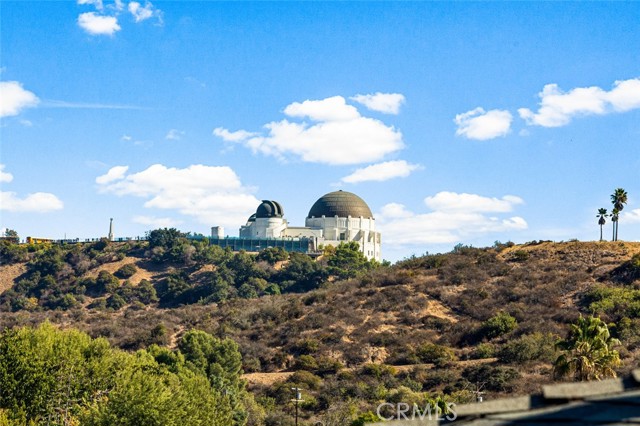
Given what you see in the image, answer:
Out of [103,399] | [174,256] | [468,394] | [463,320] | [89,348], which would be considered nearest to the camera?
A: [103,399]

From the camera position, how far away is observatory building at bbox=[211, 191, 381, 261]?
12131cm

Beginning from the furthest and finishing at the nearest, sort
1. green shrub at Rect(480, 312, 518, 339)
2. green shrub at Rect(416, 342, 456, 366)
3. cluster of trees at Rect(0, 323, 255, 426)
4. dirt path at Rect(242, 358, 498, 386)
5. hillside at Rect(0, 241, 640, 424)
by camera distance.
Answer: green shrub at Rect(480, 312, 518, 339), green shrub at Rect(416, 342, 456, 366), dirt path at Rect(242, 358, 498, 386), hillside at Rect(0, 241, 640, 424), cluster of trees at Rect(0, 323, 255, 426)

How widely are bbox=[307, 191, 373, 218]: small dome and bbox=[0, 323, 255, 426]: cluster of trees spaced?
75.9 metres

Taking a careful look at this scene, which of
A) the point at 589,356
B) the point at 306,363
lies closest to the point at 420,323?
the point at 306,363

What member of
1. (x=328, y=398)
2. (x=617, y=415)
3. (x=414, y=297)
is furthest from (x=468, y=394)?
(x=617, y=415)

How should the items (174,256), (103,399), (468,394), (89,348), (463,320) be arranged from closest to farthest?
(103,399), (89,348), (468,394), (463,320), (174,256)

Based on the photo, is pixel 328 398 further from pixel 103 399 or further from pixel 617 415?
pixel 617 415

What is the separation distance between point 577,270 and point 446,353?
21273mm

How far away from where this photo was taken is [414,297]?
2928 inches

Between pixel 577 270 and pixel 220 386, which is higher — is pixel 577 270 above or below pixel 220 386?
above

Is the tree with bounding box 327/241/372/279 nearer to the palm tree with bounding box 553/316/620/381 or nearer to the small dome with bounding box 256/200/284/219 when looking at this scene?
the small dome with bounding box 256/200/284/219

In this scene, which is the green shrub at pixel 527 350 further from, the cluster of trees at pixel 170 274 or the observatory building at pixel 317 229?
the observatory building at pixel 317 229

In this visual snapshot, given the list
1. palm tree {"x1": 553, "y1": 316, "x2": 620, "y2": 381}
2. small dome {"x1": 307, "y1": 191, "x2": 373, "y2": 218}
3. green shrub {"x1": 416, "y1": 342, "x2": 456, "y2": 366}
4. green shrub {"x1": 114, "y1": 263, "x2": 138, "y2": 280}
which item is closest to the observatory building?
small dome {"x1": 307, "y1": 191, "x2": 373, "y2": 218}

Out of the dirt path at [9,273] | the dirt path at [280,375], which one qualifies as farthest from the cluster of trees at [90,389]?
the dirt path at [9,273]
